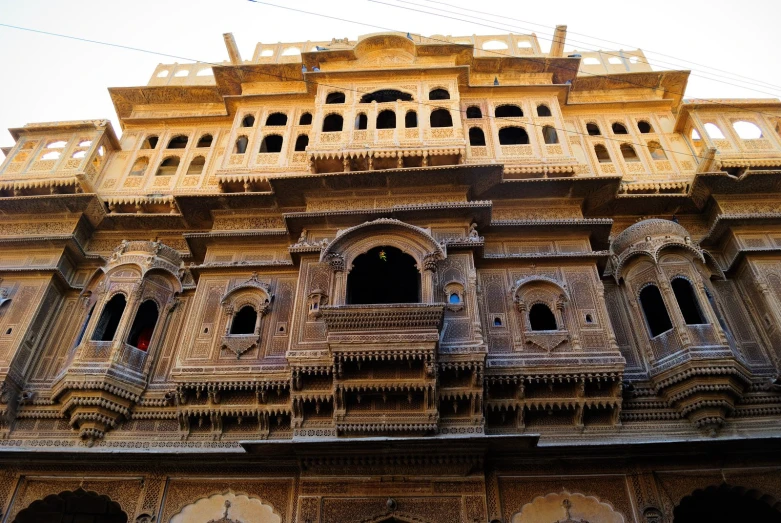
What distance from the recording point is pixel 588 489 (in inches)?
356

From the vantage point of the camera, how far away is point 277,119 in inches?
588

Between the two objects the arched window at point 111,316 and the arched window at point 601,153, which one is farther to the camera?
the arched window at point 601,153

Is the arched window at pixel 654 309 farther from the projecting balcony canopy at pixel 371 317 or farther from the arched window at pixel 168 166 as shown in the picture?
the arched window at pixel 168 166

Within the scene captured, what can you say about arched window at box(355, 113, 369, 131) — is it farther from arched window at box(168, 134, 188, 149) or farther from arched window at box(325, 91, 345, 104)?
arched window at box(168, 134, 188, 149)

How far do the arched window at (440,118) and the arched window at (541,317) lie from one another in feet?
16.7

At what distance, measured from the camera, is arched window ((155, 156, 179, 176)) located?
14614 millimetres

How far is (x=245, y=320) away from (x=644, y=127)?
1065 centimetres

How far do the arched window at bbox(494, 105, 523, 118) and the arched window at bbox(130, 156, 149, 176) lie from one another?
860 cm

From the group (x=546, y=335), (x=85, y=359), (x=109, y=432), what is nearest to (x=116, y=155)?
(x=85, y=359)

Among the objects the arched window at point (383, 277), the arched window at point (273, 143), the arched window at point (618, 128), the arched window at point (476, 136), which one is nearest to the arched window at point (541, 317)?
the arched window at point (383, 277)

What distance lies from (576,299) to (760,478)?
3.76 metres

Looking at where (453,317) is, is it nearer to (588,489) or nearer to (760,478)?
(588,489)

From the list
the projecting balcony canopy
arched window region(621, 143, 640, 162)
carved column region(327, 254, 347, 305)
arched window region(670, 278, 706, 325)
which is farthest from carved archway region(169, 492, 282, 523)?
arched window region(621, 143, 640, 162)

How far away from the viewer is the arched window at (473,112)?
48.6ft
